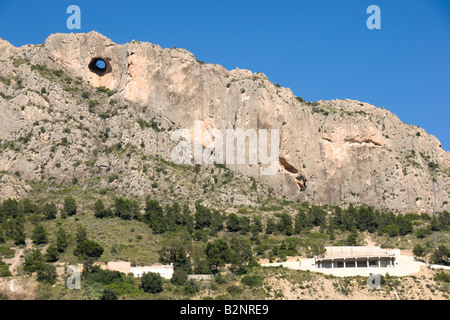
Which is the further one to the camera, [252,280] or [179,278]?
[252,280]

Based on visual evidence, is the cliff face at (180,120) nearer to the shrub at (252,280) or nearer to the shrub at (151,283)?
the shrub at (151,283)

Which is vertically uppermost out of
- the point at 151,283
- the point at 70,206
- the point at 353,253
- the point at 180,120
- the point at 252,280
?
the point at 180,120

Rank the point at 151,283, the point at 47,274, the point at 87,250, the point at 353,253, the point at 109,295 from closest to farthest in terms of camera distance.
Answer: the point at 109,295 → the point at 151,283 → the point at 47,274 → the point at 87,250 → the point at 353,253

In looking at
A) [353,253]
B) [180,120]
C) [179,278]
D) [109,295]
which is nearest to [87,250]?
[179,278]

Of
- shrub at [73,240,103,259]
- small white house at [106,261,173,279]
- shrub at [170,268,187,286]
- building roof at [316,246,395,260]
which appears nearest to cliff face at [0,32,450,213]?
shrub at [73,240,103,259]

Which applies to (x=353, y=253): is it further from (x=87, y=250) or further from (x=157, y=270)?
(x=87, y=250)

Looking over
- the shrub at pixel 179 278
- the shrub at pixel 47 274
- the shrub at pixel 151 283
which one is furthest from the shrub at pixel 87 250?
the shrub at pixel 179 278

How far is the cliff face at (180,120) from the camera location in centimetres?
12225

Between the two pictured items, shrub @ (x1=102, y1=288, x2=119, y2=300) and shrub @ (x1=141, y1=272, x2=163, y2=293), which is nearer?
shrub @ (x1=102, y1=288, x2=119, y2=300)

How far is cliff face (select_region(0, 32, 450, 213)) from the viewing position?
122250 millimetres

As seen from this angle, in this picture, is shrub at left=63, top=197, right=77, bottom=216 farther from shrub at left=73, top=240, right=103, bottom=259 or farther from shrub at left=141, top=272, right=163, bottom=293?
shrub at left=141, top=272, right=163, bottom=293

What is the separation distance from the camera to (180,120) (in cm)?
12938
